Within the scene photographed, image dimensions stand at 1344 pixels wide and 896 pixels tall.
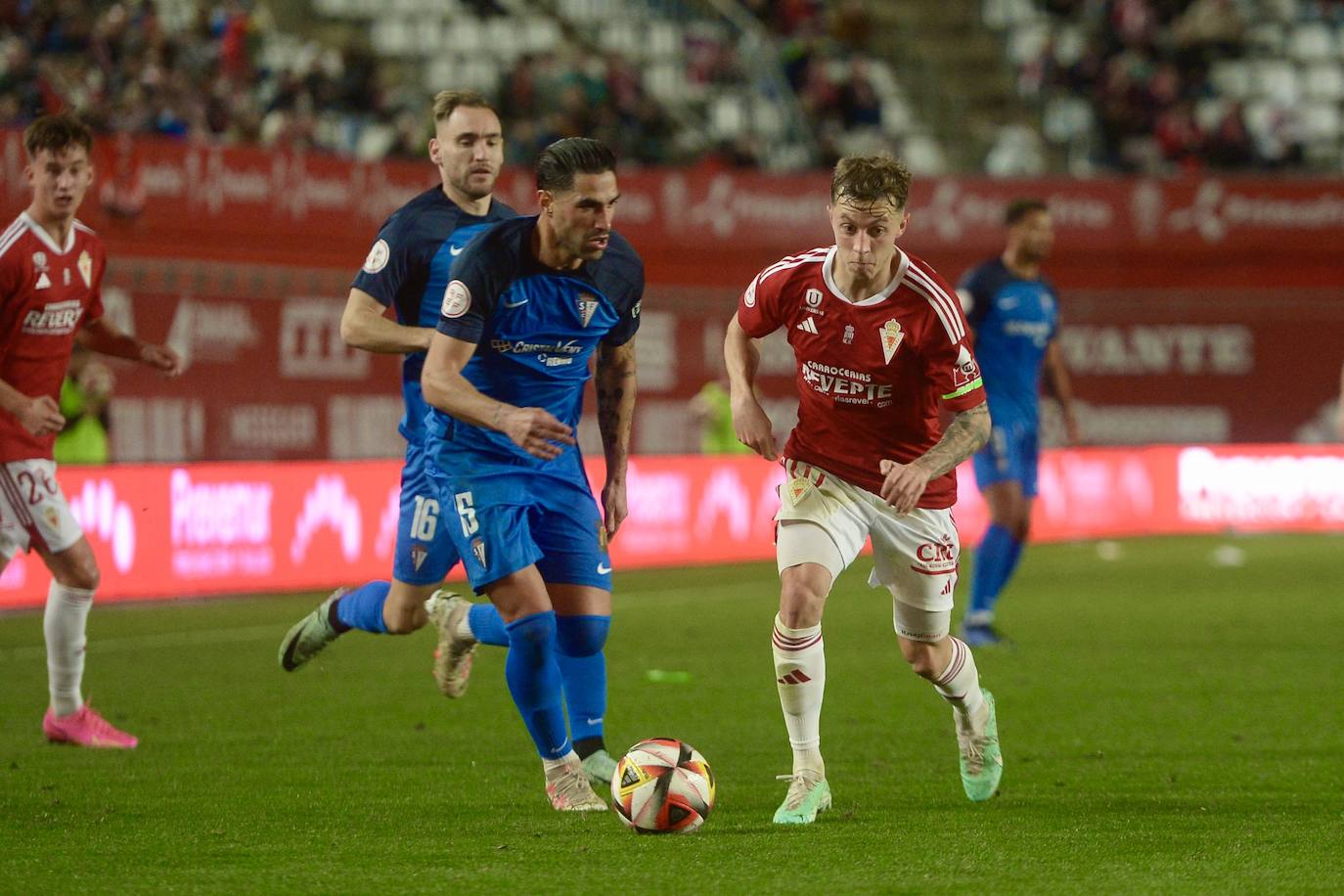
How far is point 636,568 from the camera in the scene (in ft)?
61.1

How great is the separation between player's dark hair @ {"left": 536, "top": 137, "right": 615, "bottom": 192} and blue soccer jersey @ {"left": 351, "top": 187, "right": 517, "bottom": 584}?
3.26 ft

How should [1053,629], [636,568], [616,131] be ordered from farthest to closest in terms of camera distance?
1. [616,131]
2. [636,568]
3. [1053,629]

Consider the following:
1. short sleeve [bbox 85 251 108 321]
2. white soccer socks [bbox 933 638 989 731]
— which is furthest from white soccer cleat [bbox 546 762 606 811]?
short sleeve [bbox 85 251 108 321]

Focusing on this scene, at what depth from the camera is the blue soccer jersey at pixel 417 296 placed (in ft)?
23.6

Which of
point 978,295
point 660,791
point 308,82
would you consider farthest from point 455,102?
point 308,82

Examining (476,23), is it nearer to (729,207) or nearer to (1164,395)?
(729,207)

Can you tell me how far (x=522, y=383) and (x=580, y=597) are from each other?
0.76m

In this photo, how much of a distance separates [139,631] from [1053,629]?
5.89 meters

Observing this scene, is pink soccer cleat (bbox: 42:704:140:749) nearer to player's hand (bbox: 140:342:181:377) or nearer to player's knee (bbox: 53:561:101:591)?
player's knee (bbox: 53:561:101:591)

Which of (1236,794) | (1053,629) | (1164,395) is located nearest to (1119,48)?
(1164,395)

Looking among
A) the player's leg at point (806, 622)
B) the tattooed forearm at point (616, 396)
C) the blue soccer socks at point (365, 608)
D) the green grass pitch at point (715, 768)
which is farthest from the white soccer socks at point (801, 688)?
the blue soccer socks at point (365, 608)

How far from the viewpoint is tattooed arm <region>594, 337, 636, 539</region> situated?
6.93 meters

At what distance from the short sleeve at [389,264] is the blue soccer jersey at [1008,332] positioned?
506 centimetres

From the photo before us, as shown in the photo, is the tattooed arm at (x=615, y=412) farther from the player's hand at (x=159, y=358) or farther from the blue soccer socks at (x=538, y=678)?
the player's hand at (x=159, y=358)
